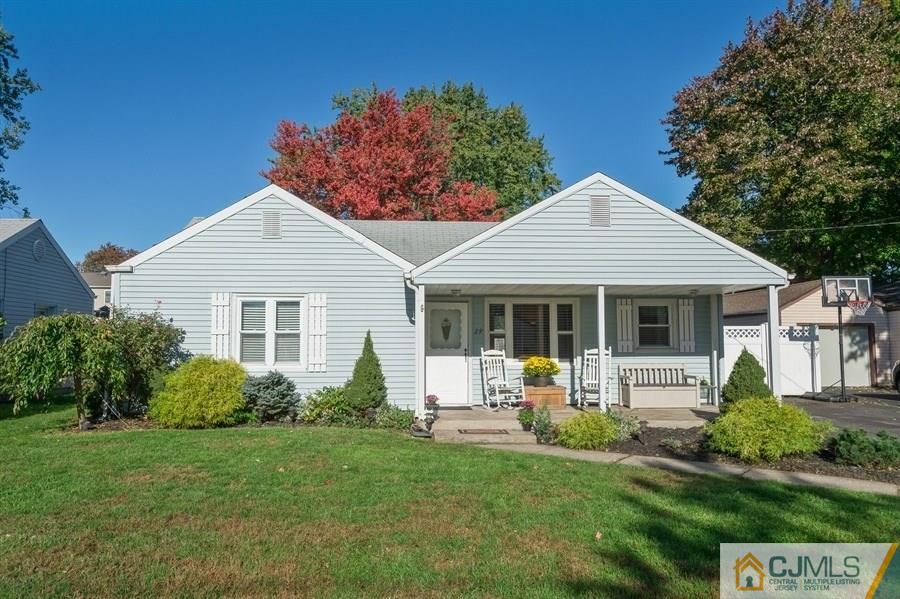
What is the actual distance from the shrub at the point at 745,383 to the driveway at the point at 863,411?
1870 mm

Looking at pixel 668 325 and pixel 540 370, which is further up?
pixel 668 325

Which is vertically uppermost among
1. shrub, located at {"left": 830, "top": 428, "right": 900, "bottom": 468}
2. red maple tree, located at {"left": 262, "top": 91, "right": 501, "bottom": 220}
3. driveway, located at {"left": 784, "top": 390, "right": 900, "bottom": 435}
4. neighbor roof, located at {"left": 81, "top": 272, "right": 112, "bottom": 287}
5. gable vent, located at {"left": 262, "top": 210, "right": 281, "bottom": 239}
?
red maple tree, located at {"left": 262, "top": 91, "right": 501, "bottom": 220}

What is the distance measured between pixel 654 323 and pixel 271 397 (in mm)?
8037

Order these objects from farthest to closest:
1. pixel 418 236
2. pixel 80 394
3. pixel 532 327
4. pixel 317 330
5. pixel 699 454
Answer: pixel 418 236 < pixel 532 327 < pixel 317 330 < pixel 80 394 < pixel 699 454

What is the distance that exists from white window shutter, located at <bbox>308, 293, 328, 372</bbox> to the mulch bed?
18.6 feet

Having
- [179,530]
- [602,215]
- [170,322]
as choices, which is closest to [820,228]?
[602,215]

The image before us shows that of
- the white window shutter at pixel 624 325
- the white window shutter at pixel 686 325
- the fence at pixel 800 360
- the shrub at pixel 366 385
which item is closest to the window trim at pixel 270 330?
the shrub at pixel 366 385

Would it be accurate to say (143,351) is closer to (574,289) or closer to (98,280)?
(574,289)

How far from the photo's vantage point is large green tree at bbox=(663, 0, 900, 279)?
19.5 m

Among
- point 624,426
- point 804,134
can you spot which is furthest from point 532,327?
point 804,134

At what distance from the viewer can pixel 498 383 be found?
39.0 ft

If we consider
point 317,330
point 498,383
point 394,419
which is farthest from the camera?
point 498,383

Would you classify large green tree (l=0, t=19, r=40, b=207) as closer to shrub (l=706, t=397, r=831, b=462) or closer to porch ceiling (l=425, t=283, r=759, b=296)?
porch ceiling (l=425, t=283, r=759, b=296)

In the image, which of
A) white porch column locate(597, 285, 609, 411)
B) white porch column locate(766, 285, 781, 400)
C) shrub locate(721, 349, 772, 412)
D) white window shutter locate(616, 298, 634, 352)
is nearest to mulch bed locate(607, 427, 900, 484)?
shrub locate(721, 349, 772, 412)
